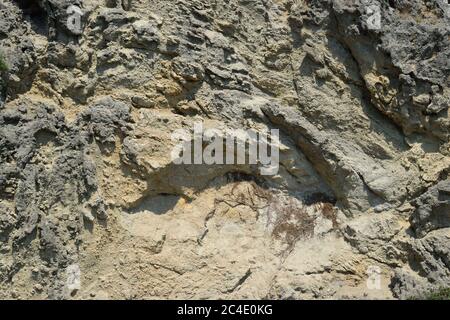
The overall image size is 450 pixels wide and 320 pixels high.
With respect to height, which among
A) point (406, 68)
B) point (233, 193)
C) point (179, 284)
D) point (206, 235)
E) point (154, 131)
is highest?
point (406, 68)

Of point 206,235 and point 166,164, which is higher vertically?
point 166,164

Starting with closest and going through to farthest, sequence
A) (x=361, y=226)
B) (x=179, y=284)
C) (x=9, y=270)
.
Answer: (x=9, y=270)
(x=179, y=284)
(x=361, y=226)

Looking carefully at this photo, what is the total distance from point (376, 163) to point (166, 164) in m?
3.20

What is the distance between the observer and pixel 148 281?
28.4 ft

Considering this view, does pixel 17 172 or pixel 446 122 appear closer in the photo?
pixel 17 172

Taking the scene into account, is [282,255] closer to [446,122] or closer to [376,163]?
[376,163]

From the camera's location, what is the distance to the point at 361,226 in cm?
929

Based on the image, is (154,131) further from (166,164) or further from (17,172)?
(17,172)

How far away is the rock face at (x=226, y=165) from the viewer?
28.3 ft

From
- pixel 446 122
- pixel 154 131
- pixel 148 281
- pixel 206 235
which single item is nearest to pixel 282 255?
pixel 206 235

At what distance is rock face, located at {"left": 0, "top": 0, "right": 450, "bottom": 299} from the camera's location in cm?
862

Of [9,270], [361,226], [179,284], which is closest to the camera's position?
[9,270]

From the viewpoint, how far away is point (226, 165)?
368 inches

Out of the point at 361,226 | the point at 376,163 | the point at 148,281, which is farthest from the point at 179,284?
the point at 376,163
